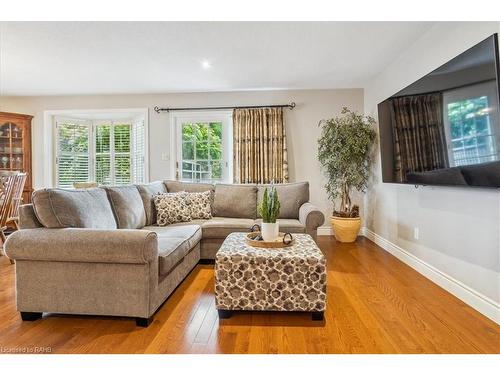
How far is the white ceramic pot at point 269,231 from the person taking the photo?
2215mm

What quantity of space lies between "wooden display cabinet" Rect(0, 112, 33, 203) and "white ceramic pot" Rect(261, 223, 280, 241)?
456 centimetres

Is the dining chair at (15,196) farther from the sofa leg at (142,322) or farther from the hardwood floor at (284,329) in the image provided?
the sofa leg at (142,322)

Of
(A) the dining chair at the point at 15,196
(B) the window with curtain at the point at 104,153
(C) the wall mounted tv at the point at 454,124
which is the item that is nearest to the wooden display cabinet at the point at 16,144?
(B) the window with curtain at the point at 104,153

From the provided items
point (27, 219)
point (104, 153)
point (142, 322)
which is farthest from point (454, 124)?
point (104, 153)

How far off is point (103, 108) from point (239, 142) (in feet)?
7.77

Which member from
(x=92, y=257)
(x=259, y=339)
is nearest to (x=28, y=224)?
(x=92, y=257)

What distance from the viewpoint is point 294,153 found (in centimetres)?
467

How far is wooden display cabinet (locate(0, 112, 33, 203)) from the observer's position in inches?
184

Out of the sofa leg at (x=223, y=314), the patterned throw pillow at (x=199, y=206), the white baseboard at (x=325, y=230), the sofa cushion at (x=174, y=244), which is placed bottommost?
the sofa leg at (x=223, y=314)

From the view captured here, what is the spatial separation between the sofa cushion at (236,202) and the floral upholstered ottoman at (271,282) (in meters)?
1.66

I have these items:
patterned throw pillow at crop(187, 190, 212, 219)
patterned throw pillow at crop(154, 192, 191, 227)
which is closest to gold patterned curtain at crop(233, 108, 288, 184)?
patterned throw pillow at crop(187, 190, 212, 219)

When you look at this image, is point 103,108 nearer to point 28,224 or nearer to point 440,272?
point 28,224

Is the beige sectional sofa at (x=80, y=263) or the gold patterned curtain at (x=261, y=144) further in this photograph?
the gold patterned curtain at (x=261, y=144)
